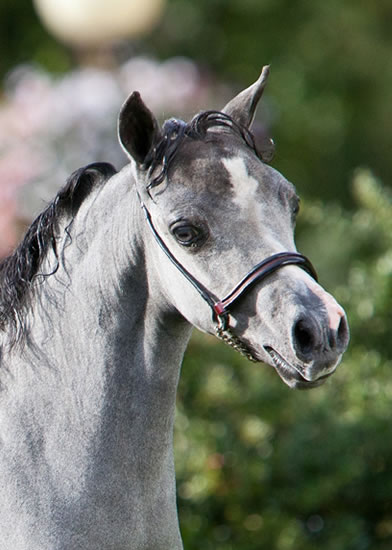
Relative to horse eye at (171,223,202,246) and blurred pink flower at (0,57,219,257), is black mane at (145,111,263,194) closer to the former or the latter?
horse eye at (171,223,202,246)

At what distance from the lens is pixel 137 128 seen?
2.08 metres

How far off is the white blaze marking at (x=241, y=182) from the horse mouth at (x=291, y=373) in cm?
29

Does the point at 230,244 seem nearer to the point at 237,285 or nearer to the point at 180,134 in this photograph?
the point at 237,285

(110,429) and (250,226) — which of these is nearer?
(250,226)

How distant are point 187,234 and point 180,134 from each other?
216mm

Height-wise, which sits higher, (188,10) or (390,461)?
(390,461)

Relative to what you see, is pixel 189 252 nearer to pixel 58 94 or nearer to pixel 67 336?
pixel 67 336

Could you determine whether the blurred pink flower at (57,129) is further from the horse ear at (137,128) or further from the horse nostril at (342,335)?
the horse nostril at (342,335)

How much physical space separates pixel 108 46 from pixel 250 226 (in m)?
6.44

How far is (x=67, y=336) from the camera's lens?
86.8 inches

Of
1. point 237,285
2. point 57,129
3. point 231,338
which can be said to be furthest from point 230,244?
point 57,129

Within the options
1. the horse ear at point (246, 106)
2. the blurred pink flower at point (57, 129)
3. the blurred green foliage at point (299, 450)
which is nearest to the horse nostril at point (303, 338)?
the horse ear at point (246, 106)

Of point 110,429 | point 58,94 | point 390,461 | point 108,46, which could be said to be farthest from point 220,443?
point 108,46

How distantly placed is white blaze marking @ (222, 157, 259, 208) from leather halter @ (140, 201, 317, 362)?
5.4 inches
